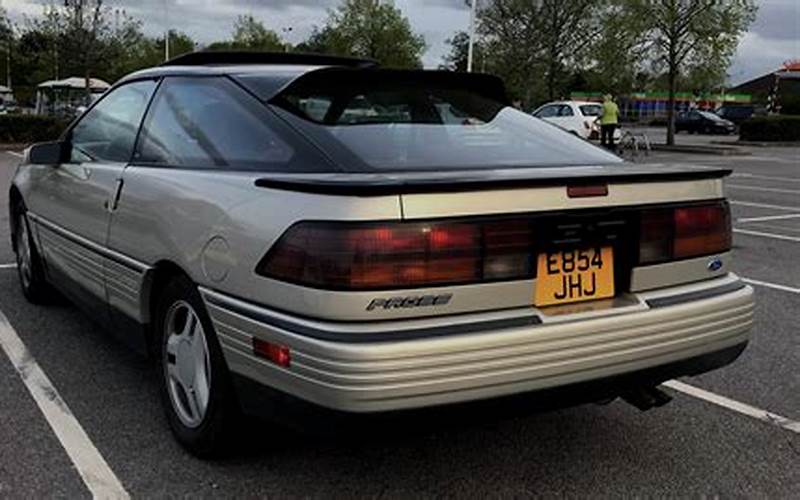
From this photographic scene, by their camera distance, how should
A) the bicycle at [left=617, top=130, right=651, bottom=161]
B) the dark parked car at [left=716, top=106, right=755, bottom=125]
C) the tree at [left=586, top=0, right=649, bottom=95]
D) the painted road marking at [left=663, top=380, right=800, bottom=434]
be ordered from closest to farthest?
the painted road marking at [left=663, top=380, right=800, bottom=434], the bicycle at [left=617, top=130, right=651, bottom=161], the tree at [left=586, top=0, right=649, bottom=95], the dark parked car at [left=716, top=106, right=755, bottom=125]

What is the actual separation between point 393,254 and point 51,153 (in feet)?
9.53

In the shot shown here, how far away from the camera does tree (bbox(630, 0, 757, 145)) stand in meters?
28.4

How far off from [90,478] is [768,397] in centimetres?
309

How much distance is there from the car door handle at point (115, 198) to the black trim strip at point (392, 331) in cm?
132

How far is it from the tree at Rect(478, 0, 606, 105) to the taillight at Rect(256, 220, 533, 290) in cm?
4124

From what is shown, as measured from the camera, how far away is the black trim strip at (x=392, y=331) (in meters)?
2.66

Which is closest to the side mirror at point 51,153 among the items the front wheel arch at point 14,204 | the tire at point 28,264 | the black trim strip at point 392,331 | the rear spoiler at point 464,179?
the tire at point 28,264

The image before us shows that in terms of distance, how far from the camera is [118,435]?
372 centimetres

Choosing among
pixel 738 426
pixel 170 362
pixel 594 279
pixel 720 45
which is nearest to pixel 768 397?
pixel 738 426

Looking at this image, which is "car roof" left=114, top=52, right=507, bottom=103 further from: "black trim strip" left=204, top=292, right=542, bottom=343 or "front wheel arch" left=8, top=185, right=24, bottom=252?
"front wheel arch" left=8, top=185, right=24, bottom=252

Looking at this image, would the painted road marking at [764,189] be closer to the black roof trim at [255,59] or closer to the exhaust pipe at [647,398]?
the black roof trim at [255,59]

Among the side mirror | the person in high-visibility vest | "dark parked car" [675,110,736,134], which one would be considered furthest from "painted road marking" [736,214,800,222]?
"dark parked car" [675,110,736,134]

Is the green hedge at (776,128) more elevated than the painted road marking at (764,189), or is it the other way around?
the green hedge at (776,128)

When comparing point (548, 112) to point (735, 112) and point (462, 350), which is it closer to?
point (462, 350)
